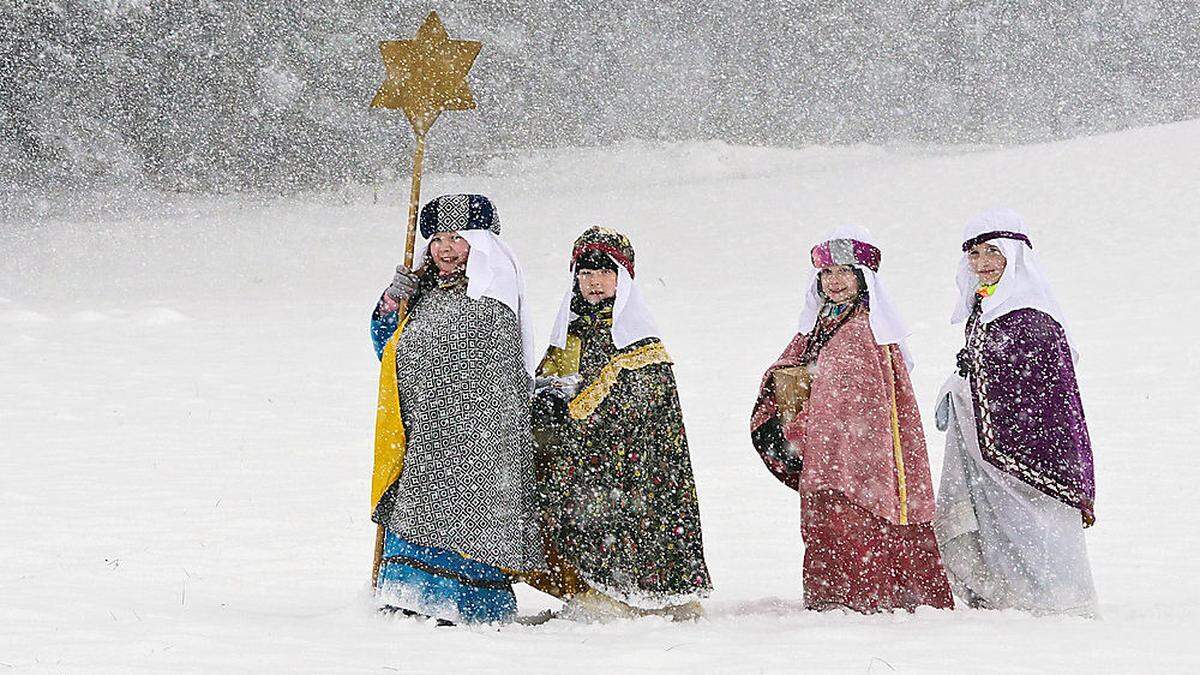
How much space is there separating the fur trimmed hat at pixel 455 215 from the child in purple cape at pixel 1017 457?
204 cm

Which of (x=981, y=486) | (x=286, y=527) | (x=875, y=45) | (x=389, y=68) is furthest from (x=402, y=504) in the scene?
(x=875, y=45)

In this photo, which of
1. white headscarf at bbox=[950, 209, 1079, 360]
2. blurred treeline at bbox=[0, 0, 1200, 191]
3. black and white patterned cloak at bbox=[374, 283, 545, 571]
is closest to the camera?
black and white patterned cloak at bbox=[374, 283, 545, 571]

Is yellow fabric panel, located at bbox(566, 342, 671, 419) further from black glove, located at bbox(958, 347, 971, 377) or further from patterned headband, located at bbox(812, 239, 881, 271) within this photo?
black glove, located at bbox(958, 347, 971, 377)

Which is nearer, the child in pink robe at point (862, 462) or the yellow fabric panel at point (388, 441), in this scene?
the yellow fabric panel at point (388, 441)

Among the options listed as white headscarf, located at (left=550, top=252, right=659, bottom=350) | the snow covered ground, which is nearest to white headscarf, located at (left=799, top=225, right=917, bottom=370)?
white headscarf, located at (left=550, top=252, right=659, bottom=350)

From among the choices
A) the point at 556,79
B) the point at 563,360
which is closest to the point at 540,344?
the point at 563,360

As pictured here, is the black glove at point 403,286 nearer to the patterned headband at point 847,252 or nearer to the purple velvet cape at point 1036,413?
the patterned headband at point 847,252

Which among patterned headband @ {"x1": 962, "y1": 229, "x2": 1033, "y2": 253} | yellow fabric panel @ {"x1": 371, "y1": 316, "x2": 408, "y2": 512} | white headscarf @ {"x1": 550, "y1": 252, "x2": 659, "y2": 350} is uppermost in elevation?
patterned headband @ {"x1": 962, "y1": 229, "x2": 1033, "y2": 253}

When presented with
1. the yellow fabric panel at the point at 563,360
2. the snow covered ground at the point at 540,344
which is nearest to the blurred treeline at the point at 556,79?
the snow covered ground at the point at 540,344

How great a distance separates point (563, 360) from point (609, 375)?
26 centimetres

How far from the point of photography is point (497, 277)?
5.53 metres

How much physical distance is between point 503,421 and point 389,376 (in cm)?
50

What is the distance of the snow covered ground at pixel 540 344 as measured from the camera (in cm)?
494

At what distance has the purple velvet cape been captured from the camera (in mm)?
5586
